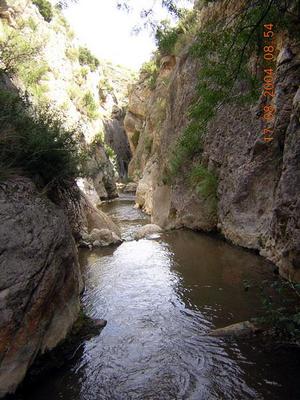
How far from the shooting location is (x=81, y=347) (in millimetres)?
6457

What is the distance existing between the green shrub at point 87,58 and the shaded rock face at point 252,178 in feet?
122

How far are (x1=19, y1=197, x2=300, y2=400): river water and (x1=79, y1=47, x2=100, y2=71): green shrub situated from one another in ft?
160

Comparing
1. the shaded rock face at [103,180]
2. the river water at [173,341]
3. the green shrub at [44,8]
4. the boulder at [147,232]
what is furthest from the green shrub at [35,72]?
the river water at [173,341]

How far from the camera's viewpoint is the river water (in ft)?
16.8

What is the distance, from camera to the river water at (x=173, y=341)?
16.8 feet

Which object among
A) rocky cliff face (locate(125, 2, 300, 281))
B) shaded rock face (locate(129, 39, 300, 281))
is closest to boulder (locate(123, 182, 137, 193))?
rocky cliff face (locate(125, 2, 300, 281))

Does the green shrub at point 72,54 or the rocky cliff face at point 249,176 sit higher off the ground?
the green shrub at point 72,54

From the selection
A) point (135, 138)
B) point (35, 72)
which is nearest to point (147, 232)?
point (35, 72)

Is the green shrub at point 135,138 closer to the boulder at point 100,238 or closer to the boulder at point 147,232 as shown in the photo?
the boulder at point 147,232

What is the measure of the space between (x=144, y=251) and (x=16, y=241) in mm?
8843

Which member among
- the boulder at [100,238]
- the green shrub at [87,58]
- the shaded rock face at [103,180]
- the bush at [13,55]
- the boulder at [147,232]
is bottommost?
the boulder at [147,232]

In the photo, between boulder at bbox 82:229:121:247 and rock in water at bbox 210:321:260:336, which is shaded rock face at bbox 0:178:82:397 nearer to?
rock in water at bbox 210:321:260:336

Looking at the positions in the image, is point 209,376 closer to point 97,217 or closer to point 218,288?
point 218,288

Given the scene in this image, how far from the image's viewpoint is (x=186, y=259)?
12.0 m
